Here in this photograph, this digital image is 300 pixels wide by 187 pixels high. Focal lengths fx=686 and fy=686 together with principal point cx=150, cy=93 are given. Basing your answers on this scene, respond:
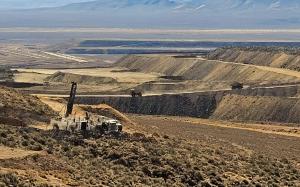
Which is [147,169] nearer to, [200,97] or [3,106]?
[3,106]

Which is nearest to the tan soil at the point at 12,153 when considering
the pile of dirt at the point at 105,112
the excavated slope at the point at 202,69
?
the pile of dirt at the point at 105,112

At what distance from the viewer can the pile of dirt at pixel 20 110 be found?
33062 millimetres

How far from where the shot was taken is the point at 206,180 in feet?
91.3

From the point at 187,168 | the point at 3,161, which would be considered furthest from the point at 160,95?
the point at 3,161

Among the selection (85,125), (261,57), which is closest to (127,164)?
(85,125)

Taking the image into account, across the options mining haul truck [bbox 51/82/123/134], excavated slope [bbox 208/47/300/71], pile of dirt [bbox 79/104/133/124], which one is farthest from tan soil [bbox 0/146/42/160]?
excavated slope [bbox 208/47/300/71]

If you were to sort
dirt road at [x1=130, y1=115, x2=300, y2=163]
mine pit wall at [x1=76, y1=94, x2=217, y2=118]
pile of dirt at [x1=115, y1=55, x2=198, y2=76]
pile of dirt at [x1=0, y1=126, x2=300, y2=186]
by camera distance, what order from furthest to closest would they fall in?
pile of dirt at [x1=115, y1=55, x2=198, y2=76] < mine pit wall at [x1=76, y1=94, x2=217, y2=118] < dirt road at [x1=130, y1=115, x2=300, y2=163] < pile of dirt at [x1=0, y1=126, x2=300, y2=186]

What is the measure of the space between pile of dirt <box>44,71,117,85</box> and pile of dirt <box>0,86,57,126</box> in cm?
6386

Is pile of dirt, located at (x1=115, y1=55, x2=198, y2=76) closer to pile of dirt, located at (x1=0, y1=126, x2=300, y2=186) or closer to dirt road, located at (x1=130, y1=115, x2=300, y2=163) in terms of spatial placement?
dirt road, located at (x1=130, y1=115, x2=300, y2=163)

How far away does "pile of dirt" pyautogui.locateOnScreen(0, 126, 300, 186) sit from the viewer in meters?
23.8

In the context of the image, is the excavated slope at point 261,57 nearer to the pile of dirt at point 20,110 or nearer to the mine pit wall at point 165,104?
the mine pit wall at point 165,104

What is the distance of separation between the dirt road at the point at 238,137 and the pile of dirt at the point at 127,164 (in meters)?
7.22

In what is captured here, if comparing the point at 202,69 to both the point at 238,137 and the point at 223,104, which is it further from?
the point at 238,137

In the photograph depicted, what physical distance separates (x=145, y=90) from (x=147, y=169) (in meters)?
61.5
